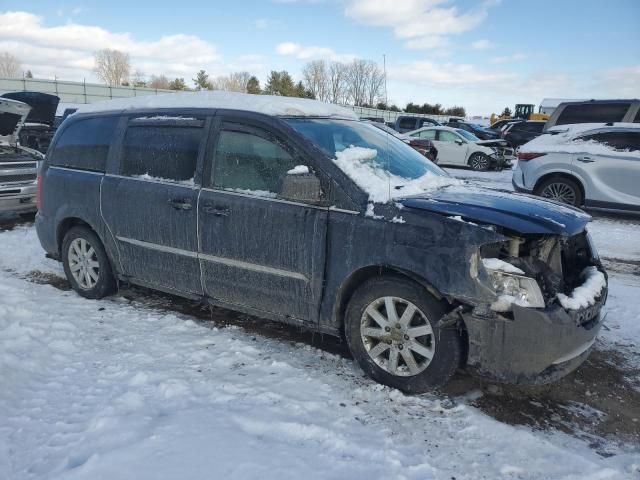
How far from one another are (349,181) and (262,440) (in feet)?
5.46

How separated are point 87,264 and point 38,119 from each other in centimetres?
956

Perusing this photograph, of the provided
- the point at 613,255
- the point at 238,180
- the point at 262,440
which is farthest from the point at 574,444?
the point at 613,255

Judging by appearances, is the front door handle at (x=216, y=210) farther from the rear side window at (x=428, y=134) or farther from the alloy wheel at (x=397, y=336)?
the rear side window at (x=428, y=134)

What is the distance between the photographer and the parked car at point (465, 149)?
17438 millimetres

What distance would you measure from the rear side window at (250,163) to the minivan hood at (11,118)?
6134mm

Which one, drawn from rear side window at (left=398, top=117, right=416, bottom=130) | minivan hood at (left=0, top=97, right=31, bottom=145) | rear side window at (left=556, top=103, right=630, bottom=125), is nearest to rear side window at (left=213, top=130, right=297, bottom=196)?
minivan hood at (left=0, top=97, right=31, bottom=145)

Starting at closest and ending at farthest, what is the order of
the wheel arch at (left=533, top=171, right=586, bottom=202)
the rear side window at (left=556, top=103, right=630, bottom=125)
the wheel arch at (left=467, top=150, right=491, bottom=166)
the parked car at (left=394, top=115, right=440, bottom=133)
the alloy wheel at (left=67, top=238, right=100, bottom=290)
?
the alloy wheel at (left=67, top=238, right=100, bottom=290) < the wheel arch at (left=533, top=171, right=586, bottom=202) < the rear side window at (left=556, top=103, right=630, bottom=125) < the wheel arch at (left=467, top=150, right=491, bottom=166) < the parked car at (left=394, top=115, right=440, bottom=133)

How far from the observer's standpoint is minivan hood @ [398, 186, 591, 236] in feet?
9.71

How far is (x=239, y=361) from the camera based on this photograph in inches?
137

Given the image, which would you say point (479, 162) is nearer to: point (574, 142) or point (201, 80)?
point (574, 142)

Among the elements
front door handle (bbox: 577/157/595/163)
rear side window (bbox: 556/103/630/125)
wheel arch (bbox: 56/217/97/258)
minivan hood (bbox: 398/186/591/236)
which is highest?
rear side window (bbox: 556/103/630/125)

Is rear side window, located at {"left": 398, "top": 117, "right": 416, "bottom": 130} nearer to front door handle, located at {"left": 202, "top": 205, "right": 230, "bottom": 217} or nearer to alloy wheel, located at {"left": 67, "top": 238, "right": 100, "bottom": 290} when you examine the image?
alloy wheel, located at {"left": 67, "top": 238, "right": 100, "bottom": 290}

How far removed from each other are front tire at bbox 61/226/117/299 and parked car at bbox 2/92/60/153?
8.69m

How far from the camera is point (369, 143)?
13.1 ft
